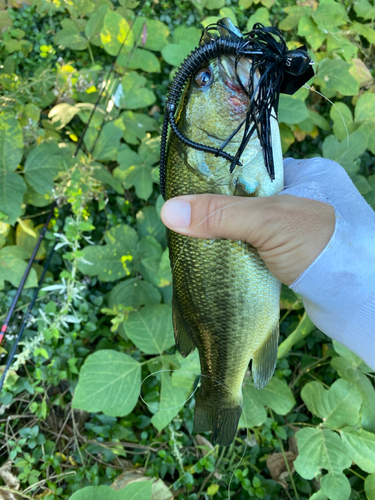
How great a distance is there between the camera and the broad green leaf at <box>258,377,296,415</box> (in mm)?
1635

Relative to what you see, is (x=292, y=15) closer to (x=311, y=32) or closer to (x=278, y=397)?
(x=311, y=32)

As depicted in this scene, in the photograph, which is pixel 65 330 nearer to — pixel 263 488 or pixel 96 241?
pixel 96 241

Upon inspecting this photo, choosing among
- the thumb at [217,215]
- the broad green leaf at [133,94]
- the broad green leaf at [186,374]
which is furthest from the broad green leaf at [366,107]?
the broad green leaf at [186,374]

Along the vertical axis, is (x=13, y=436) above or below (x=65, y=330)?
below

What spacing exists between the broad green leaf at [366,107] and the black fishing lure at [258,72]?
4.69 feet

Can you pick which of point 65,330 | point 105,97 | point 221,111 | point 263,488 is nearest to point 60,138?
point 105,97

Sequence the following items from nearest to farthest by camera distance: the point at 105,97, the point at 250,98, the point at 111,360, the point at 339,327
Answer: the point at 250,98 < the point at 339,327 < the point at 111,360 < the point at 105,97

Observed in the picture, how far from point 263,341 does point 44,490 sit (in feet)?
4.92

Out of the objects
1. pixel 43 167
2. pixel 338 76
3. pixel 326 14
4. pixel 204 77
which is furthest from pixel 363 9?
pixel 43 167

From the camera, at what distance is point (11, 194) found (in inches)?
66.7

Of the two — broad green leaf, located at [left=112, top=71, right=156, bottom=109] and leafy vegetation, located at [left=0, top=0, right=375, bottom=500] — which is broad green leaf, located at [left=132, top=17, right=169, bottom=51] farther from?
broad green leaf, located at [left=112, top=71, right=156, bottom=109]

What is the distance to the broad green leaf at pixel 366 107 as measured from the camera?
2.04 m

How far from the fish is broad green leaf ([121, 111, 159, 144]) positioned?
3.57 ft

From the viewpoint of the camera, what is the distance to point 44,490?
5.47ft
